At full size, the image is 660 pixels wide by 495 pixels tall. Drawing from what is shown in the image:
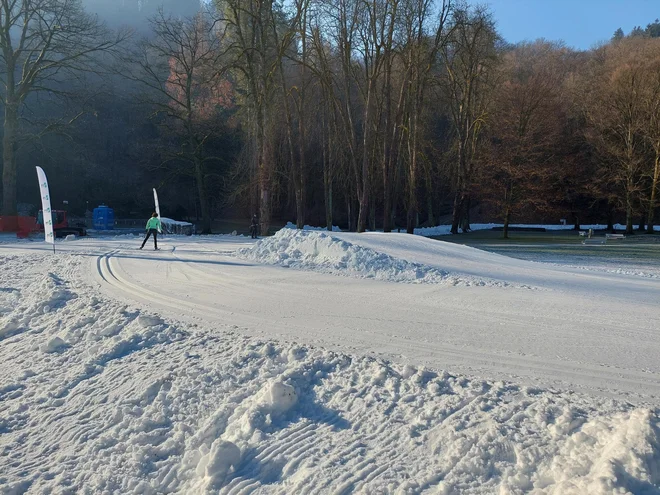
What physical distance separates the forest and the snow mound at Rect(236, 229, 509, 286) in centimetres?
1202

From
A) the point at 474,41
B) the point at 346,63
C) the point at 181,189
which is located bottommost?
the point at 181,189

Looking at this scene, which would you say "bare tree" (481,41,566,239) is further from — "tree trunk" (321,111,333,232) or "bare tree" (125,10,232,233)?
"bare tree" (125,10,232,233)

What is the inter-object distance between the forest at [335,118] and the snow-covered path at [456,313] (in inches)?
595

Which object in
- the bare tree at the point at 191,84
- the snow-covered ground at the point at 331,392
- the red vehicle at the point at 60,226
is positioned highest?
the bare tree at the point at 191,84

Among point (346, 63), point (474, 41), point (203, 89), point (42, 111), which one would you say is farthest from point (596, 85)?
point (42, 111)

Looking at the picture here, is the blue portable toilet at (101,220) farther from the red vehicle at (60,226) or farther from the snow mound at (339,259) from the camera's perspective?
the snow mound at (339,259)

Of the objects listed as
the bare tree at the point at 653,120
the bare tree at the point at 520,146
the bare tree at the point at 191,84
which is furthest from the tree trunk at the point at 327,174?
the bare tree at the point at 653,120

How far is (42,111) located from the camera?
4809 cm

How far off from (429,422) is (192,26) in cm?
3585

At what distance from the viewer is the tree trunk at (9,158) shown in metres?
30.0

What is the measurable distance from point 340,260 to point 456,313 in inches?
208

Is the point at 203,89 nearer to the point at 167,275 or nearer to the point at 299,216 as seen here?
the point at 299,216

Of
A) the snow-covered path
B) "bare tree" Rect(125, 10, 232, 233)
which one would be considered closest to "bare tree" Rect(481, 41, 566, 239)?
"bare tree" Rect(125, 10, 232, 233)

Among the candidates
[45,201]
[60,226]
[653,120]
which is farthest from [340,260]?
[653,120]
